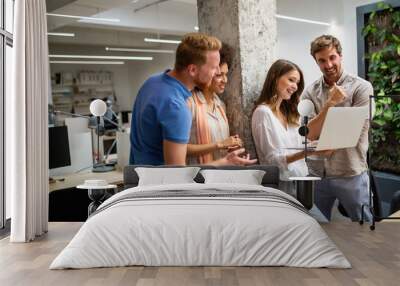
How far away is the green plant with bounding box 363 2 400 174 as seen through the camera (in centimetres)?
511

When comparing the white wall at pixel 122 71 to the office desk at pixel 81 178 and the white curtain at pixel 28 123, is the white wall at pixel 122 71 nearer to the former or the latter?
the office desk at pixel 81 178

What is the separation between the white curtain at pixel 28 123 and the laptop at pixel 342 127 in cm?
252

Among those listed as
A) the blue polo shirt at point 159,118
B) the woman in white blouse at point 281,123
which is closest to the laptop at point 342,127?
the woman in white blouse at point 281,123

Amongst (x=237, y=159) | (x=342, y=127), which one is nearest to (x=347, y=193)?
(x=342, y=127)

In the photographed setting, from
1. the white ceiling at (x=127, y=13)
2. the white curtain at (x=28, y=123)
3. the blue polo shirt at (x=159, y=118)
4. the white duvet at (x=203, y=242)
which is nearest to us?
the white duvet at (x=203, y=242)

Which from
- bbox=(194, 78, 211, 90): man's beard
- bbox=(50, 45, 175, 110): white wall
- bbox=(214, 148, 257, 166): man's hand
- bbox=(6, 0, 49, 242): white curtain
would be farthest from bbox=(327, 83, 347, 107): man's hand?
bbox=(50, 45, 175, 110): white wall

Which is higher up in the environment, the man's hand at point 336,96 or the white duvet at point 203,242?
the man's hand at point 336,96

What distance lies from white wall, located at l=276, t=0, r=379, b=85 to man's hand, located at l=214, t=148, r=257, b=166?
0.89m

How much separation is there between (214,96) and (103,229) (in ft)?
6.43

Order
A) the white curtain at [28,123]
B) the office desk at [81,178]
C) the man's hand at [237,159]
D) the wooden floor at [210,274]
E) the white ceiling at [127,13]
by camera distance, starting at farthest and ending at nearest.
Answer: the white ceiling at [127,13]
the office desk at [81,178]
the man's hand at [237,159]
the white curtain at [28,123]
the wooden floor at [210,274]

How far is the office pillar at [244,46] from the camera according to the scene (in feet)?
16.0

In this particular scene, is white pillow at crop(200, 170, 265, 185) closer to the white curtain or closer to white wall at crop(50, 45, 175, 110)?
the white curtain

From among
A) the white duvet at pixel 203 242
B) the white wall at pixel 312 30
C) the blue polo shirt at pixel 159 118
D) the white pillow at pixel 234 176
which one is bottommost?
the white duvet at pixel 203 242

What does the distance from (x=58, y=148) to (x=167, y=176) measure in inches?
57.6
